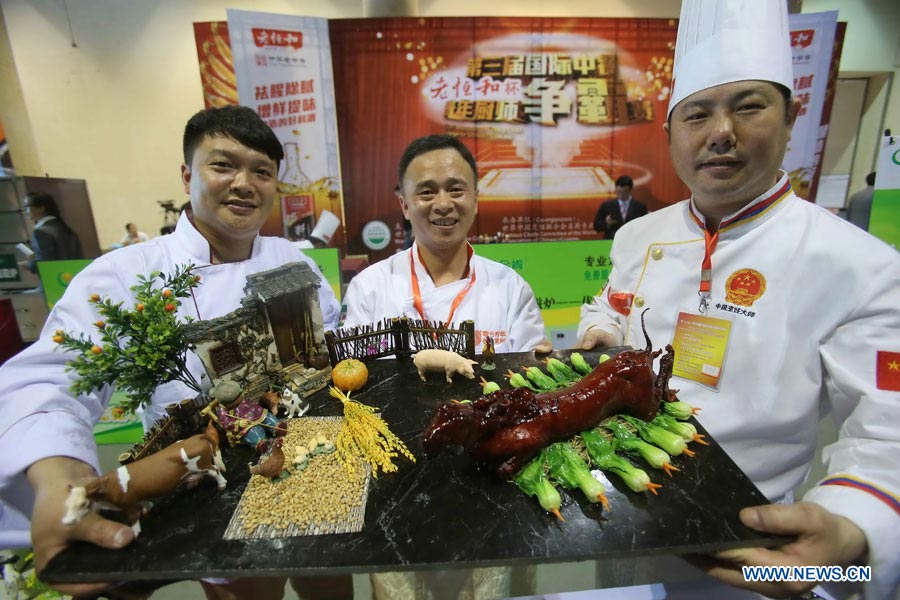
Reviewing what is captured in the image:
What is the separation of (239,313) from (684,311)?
6.61 feet

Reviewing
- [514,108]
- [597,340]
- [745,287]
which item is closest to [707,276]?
[745,287]

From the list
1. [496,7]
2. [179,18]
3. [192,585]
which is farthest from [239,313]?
[179,18]

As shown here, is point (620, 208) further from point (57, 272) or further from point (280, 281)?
point (57, 272)

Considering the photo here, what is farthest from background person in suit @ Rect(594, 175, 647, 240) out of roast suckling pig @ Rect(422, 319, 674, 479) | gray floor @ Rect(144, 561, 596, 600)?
roast suckling pig @ Rect(422, 319, 674, 479)

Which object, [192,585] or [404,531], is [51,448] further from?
[192,585]

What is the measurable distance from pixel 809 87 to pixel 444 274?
6.40 metres

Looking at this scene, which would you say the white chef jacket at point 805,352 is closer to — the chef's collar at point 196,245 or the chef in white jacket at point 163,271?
the chef in white jacket at point 163,271

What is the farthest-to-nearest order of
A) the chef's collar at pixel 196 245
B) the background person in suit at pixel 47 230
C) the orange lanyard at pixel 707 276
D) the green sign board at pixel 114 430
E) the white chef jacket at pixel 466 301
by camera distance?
the background person in suit at pixel 47 230 < the green sign board at pixel 114 430 < the white chef jacket at pixel 466 301 < the chef's collar at pixel 196 245 < the orange lanyard at pixel 707 276

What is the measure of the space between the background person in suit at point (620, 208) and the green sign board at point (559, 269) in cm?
279

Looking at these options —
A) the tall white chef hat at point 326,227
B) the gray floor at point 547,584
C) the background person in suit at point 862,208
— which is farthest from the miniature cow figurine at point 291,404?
the background person in suit at point 862,208

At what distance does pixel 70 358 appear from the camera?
152 centimetres

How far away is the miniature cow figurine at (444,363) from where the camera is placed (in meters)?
1.82

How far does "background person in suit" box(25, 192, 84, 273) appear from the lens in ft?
16.0
